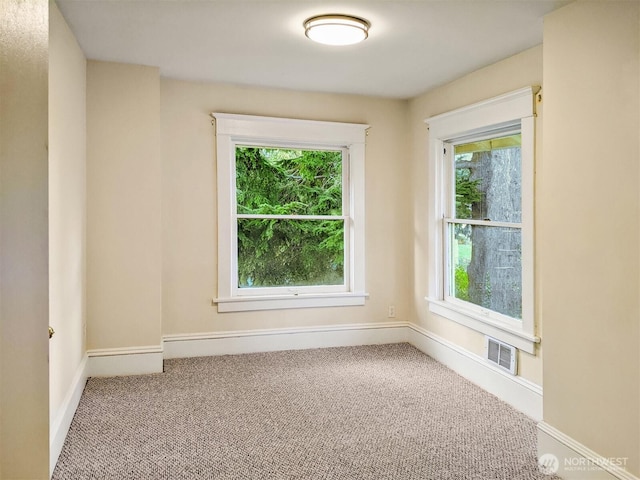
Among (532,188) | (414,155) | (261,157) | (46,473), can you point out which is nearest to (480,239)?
(532,188)

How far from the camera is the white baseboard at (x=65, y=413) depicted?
2344mm

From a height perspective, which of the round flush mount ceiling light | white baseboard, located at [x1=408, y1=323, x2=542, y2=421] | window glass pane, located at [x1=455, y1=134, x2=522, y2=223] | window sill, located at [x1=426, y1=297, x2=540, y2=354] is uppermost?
the round flush mount ceiling light

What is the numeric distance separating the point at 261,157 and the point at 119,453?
2718 mm

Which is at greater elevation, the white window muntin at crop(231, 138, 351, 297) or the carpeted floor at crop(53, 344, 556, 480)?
the white window muntin at crop(231, 138, 351, 297)

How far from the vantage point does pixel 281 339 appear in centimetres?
436

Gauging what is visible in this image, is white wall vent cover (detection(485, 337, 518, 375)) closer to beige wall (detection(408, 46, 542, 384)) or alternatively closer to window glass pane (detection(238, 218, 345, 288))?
beige wall (detection(408, 46, 542, 384))

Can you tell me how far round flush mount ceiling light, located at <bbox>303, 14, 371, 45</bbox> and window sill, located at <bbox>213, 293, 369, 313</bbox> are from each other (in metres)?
2.29

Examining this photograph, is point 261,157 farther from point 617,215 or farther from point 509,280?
point 617,215

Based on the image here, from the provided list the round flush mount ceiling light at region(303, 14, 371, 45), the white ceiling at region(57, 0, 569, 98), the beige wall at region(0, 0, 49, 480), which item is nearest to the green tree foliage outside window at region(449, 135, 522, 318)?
the white ceiling at region(57, 0, 569, 98)

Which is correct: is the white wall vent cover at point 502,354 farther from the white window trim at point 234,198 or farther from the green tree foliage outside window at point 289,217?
the green tree foliage outside window at point 289,217

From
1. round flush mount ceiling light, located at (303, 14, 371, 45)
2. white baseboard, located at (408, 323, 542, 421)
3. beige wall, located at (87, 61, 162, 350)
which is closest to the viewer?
round flush mount ceiling light, located at (303, 14, 371, 45)

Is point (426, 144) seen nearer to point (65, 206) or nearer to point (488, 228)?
point (488, 228)

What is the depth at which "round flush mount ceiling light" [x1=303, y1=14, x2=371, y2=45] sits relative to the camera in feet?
8.80

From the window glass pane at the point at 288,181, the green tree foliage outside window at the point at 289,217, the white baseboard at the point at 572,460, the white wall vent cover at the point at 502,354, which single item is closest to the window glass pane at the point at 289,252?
the green tree foliage outside window at the point at 289,217
